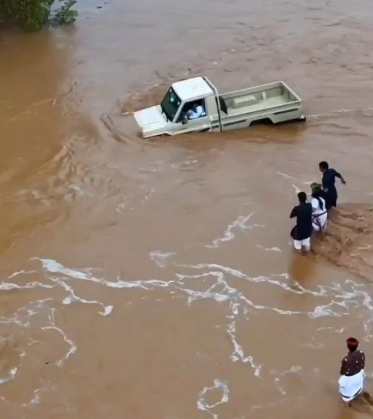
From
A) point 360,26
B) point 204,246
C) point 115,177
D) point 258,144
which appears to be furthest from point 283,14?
point 204,246

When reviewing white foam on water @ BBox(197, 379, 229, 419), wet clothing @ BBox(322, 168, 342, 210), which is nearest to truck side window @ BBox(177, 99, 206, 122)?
wet clothing @ BBox(322, 168, 342, 210)

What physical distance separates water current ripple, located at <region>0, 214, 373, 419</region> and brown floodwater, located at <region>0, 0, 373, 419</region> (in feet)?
0.09

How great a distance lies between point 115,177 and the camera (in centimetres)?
1462

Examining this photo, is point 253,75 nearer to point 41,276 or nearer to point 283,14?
point 283,14

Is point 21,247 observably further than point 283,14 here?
No

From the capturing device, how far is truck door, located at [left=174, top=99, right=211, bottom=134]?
15.4m

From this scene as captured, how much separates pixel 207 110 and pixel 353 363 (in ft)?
26.4

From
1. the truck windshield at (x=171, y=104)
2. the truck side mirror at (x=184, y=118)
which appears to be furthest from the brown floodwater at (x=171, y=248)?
the truck windshield at (x=171, y=104)

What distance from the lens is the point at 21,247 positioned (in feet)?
41.7

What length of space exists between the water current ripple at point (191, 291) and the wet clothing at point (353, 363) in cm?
162

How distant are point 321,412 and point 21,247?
20.7 ft

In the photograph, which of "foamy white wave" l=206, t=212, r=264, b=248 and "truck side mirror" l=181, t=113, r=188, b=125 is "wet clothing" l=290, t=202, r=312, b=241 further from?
"truck side mirror" l=181, t=113, r=188, b=125

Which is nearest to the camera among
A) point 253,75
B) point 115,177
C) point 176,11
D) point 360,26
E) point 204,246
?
point 204,246

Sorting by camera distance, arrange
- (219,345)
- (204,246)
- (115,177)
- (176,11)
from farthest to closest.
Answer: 1. (176,11)
2. (115,177)
3. (204,246)
4. (219,345)
